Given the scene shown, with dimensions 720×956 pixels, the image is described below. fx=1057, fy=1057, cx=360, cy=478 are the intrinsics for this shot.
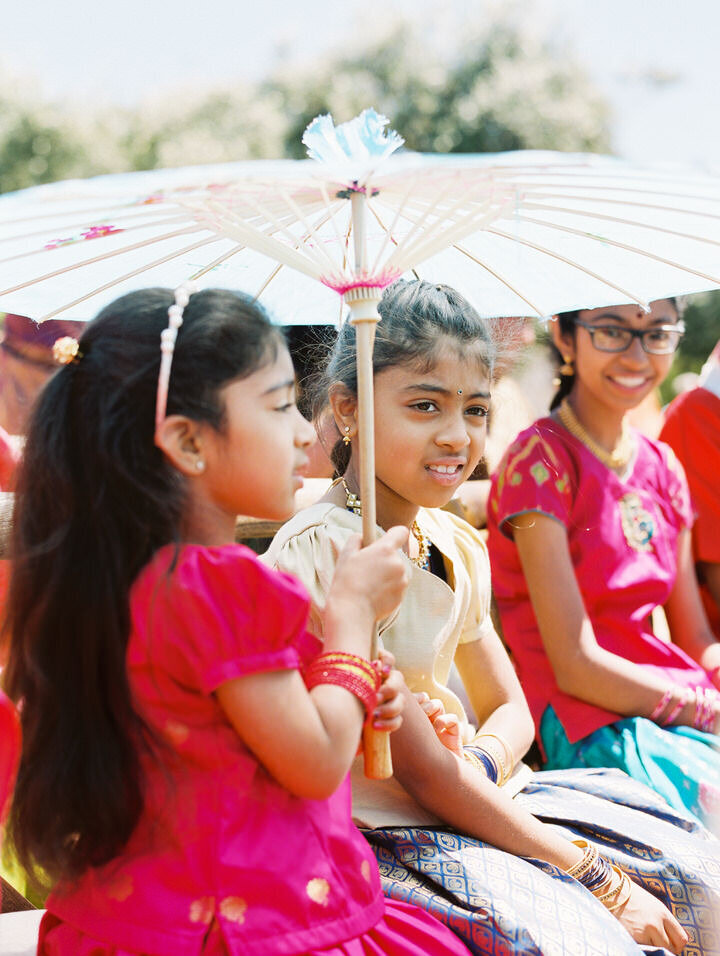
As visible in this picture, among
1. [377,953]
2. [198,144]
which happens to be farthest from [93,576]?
[198,144]

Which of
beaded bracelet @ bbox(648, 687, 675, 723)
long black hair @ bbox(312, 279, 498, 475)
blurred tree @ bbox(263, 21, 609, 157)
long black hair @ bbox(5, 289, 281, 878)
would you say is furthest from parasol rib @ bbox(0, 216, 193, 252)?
blurred tree @ bbox(263, 21, 609, 157)

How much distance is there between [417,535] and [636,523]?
1.04 meters

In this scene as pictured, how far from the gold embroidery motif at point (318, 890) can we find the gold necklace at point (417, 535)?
72 centimetres

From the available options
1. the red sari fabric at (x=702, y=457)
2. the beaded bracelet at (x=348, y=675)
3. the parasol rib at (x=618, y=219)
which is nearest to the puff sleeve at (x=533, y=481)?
the red sari fabric at (x=702, y=457)

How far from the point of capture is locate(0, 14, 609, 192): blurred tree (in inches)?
971

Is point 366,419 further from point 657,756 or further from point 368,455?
point 657,756

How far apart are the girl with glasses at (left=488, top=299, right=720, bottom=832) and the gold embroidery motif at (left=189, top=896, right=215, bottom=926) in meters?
1.45

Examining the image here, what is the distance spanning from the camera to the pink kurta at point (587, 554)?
2826 mm

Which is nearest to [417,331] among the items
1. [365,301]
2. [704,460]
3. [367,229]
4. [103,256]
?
[367,229]

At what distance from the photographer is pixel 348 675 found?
1424 mm

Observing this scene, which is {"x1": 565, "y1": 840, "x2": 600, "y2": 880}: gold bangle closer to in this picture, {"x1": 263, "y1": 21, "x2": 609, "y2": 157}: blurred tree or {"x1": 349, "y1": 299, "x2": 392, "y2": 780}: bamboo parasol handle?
{"x1": 349, "y1": 299, "x2": 392, "y2": 780}: bamboo parasol handle

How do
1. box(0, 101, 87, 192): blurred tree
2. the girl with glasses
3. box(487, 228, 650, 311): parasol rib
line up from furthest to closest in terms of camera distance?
box(0, 101, 87, 192): blurred tree
the girl with glasses
box(487, 228, 650, 311): parasol rib

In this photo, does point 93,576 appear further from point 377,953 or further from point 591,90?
point 591,90

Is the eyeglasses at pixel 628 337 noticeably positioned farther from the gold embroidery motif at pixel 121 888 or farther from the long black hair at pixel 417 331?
the gold embroidery motif at pixel 121 888
